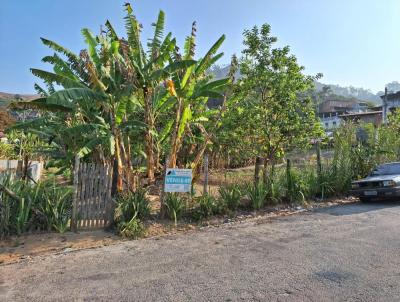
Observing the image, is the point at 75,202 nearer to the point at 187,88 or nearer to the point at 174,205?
the point at 174,205

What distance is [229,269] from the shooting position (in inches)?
207

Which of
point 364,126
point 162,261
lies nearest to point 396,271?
point 162,261

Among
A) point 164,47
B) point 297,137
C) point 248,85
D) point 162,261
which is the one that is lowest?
point 162,261

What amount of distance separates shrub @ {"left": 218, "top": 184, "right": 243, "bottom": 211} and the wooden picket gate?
3.25m

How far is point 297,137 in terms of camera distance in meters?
11.4

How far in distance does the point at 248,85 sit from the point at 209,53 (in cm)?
Answer: 177

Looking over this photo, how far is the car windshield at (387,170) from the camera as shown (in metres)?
12.3

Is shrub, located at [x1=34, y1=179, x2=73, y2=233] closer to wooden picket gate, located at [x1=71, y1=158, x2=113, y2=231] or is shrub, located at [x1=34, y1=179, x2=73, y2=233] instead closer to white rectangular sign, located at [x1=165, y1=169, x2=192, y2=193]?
wooden picket gate, located at [x1=71, y1=158, x2=113, y2=231]

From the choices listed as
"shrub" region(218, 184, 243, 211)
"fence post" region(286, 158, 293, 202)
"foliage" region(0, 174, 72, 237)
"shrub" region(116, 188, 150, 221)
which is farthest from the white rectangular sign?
"fence post" region(286, 158, 293, 202)

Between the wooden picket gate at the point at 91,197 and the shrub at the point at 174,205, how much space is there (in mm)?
1462

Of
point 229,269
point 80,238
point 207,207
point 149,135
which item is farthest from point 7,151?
point 229,269

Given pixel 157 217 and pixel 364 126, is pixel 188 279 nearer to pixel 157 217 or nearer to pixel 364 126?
pixel 157 217

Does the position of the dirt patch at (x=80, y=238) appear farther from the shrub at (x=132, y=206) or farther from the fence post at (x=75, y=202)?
the shrub at (x=132, y=206)

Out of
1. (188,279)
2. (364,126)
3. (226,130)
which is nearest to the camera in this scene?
(188,279)
